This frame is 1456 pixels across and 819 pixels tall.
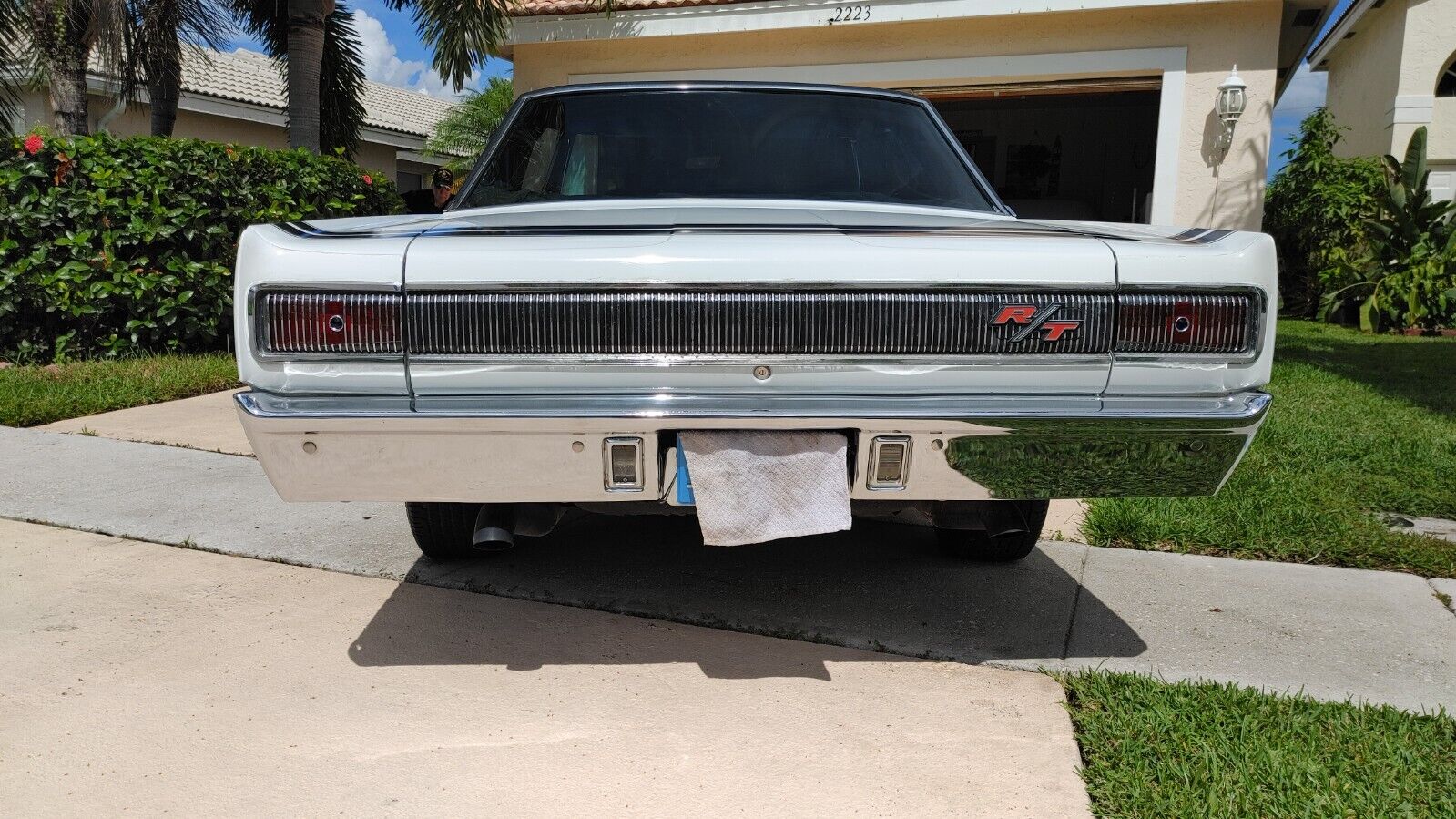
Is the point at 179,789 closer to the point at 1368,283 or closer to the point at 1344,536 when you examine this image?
the point at 1344,536

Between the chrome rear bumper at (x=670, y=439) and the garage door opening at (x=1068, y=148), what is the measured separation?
44.6 feet

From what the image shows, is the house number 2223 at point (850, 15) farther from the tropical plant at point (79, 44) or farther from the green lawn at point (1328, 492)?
the tropical plant at point (79, 44)

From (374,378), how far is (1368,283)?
43.0ft

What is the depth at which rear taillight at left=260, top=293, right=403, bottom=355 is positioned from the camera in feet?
7.82

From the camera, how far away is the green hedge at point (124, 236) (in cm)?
724

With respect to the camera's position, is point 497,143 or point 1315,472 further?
point 1315,472

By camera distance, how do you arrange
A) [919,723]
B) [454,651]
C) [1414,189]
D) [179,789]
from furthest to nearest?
[1414,189] → [454,651] → [919,723] → [179,789]

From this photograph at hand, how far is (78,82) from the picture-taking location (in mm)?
11391

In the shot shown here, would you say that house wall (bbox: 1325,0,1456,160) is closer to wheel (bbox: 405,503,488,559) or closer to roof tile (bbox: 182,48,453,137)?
wheel (bbox: 405,503,488,559)

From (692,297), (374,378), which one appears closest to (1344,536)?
(692,297)

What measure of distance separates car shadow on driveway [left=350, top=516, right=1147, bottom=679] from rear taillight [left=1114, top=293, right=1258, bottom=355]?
100cm

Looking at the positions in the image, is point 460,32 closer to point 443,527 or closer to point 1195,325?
point 443,527

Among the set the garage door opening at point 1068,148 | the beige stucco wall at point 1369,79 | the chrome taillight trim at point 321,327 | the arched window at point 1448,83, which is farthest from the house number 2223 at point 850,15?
the arched window at point 1448,83

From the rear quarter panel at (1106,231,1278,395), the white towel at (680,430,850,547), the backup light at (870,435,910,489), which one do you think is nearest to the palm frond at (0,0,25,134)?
the white towel at (680,430,850,547)
